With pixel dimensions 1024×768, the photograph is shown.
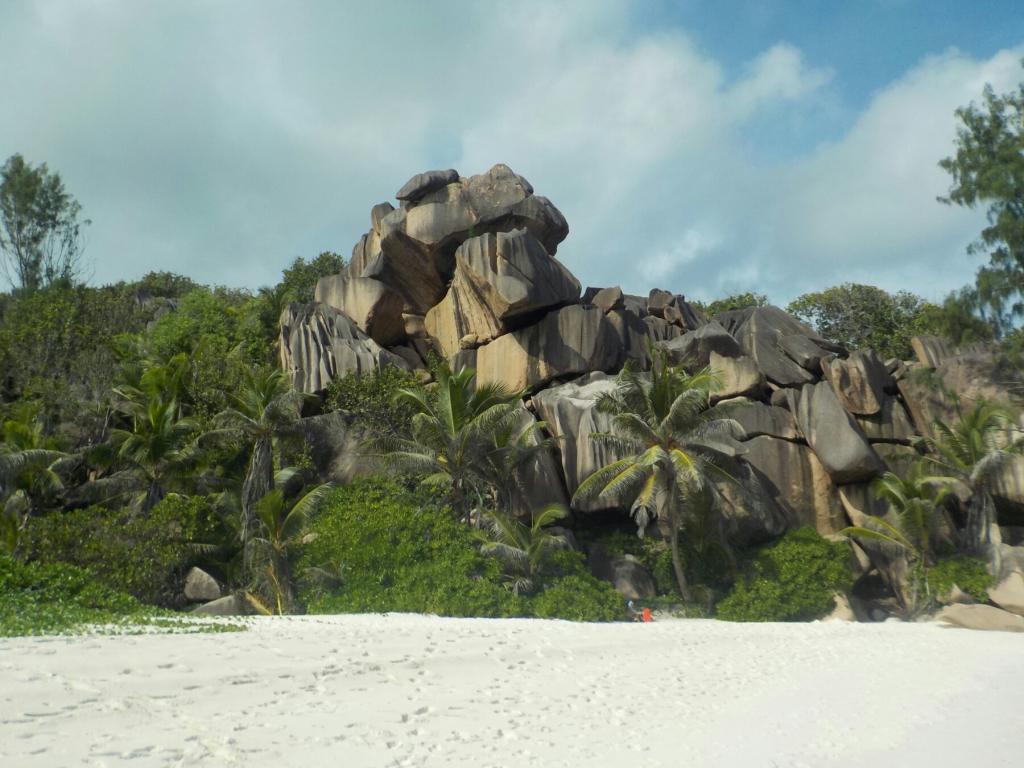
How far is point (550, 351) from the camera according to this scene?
1084 inches

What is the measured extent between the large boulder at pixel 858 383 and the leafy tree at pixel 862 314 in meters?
13.4

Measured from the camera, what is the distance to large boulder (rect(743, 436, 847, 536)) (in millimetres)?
23938

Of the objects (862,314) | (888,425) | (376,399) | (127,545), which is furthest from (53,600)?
(862,314)

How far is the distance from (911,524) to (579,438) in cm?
917

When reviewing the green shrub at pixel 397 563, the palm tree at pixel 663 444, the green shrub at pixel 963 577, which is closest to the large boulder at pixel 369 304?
the green shrub at pixel 397 563

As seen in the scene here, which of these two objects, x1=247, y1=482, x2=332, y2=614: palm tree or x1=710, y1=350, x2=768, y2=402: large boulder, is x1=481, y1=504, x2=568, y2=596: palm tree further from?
x1=710, y1=350, x2=768, y2=402: large boulder

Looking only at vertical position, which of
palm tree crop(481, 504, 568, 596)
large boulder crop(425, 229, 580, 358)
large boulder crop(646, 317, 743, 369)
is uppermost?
large boulder crop(425, 229, 580, 358)

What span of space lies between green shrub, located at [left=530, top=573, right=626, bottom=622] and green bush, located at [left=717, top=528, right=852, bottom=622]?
11.5 feet

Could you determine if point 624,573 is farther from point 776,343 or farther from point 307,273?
point 307,273

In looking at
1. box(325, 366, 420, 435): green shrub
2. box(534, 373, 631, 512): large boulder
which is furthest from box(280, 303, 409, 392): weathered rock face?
box(534, 373, 631, 512): large boulder

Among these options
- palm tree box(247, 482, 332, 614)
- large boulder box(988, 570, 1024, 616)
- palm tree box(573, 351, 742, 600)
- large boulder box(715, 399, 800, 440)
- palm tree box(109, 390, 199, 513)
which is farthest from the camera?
large boulder box(715, 399, 800, 440)

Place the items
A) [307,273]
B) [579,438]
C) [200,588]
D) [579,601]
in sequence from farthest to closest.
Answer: [307,273]
[579,438]
[200,588]
[579,601]

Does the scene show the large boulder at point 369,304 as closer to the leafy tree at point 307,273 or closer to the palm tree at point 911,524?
the leafy tree at point 307,273

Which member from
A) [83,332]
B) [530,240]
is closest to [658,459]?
[530,240]
